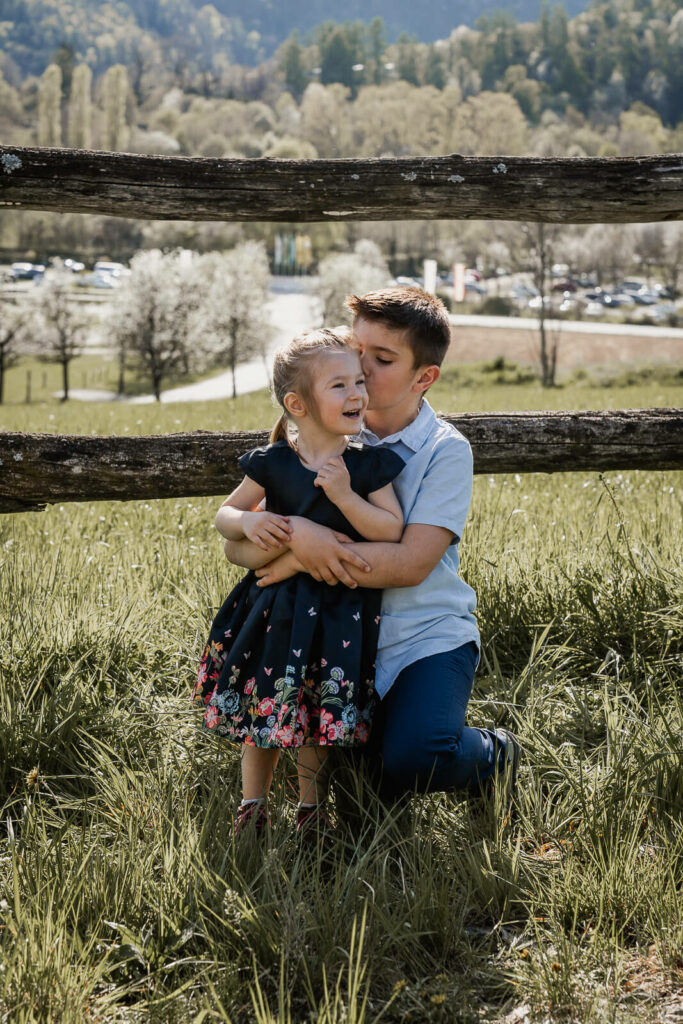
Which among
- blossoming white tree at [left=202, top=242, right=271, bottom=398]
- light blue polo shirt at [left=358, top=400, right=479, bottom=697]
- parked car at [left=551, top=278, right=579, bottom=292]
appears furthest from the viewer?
parked car at [left=551, top=278, right=579, bottom=292]

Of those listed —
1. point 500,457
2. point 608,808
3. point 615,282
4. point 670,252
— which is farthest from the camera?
point 615,282

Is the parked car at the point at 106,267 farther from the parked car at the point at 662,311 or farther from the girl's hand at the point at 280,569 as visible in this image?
the girl's hand at the point at 280,569

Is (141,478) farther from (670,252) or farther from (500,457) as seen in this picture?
(670,252)

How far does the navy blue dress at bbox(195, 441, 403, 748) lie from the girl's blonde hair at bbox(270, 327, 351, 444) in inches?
7.4

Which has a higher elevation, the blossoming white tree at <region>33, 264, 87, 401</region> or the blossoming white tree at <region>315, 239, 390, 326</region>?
the blossoming white tree at <region>315, 239, 390, 326</region>

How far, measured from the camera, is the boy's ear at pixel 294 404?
239 cm

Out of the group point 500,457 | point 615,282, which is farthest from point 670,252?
point 500,457

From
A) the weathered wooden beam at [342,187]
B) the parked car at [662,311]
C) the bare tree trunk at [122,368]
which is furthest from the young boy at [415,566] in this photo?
the parked car at [662,311]

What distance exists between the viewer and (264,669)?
2.32 metres

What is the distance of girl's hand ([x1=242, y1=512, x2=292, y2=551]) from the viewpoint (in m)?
2.37

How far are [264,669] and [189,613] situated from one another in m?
1.17

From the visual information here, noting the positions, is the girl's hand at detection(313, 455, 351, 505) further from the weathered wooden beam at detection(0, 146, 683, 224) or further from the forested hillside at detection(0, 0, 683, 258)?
the forested hillside at detection(0, 0, 683, 258)

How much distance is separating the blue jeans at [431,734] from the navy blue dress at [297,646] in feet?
0.28

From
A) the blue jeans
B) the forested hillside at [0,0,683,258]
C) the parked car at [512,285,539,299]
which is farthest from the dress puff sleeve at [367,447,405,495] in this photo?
the forested hillside at [0,0,683,258]
